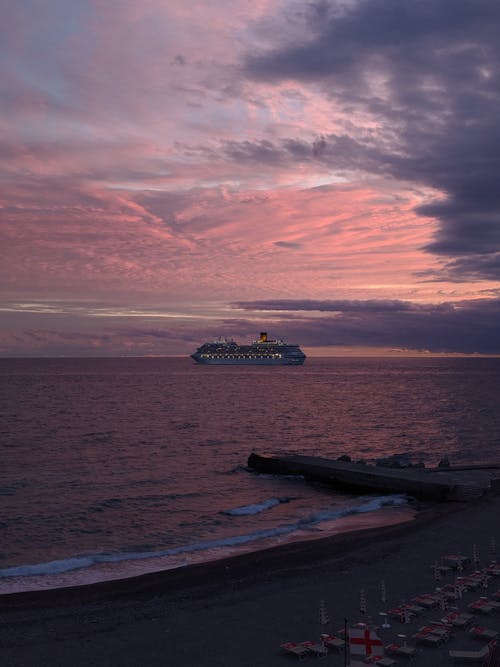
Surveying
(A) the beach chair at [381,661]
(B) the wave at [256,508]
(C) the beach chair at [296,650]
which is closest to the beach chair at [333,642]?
(C) the beach chair at [296,650]

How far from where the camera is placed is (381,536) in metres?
21.7

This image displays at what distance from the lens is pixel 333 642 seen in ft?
39.4

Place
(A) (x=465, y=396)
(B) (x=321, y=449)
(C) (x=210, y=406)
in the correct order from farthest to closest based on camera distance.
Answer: (A) (x=465, y=396), (C) (x=210, y=406), (B) (x=321, y=449)

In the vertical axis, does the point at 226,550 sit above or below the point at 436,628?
below

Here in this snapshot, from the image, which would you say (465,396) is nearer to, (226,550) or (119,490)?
(119,490)

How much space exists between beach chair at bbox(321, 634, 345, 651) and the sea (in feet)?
25.0

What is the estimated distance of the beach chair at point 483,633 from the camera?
12039mm

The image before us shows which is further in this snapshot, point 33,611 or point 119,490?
point 119,490

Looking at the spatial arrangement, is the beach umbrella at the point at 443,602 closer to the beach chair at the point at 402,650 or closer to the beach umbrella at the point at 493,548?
the beach chair at the point at 402,650

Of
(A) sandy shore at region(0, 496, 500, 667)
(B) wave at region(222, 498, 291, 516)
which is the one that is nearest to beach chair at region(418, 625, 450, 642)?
(A) sandy shore at region(0, 496, 500, 667)

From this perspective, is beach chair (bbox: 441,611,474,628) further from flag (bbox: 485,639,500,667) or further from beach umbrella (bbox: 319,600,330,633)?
flag (bbox: 485,639,500,667)

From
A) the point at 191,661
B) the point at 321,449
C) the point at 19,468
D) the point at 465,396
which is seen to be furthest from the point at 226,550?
the point at 465,396

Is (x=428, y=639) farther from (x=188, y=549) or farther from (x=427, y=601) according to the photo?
(x=188, y=549)

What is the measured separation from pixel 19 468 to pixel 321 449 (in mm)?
21412
